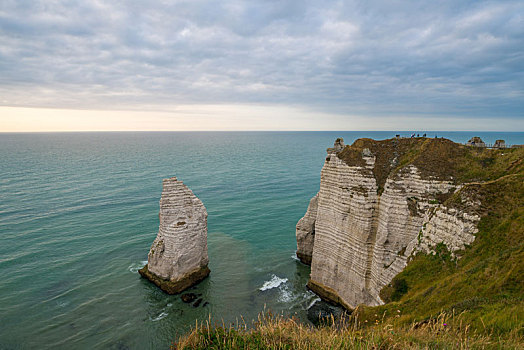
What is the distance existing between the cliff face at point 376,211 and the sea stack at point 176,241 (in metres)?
10.8

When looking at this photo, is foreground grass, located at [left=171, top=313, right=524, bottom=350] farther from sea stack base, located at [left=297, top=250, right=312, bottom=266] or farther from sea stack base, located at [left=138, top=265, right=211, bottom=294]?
sea stack base, located at [left=297, top=250, right=312, bottom=266]

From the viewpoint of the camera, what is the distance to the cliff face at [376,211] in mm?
16531

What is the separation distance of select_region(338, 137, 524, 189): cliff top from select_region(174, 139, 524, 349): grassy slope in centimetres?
6

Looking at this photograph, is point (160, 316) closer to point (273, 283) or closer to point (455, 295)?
point (273, 283)

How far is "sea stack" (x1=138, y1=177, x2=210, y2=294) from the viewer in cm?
2244

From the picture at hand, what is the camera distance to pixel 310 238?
89.7ft

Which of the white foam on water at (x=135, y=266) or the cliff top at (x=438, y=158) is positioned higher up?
the cliff top at (x=438, y=158)

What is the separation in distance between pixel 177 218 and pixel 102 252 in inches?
496

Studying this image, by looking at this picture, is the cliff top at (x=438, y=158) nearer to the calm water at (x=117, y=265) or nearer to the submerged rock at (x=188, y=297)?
the calm water at (x=117, y=265)

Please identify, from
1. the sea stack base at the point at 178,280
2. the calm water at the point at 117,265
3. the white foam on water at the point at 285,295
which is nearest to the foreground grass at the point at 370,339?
the calm water at the point at 117,265

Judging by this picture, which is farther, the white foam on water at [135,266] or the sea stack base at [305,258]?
the sea stack base at [305,258]

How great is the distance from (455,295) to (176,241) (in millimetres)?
19196

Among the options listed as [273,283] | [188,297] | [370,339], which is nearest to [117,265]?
[188,297]

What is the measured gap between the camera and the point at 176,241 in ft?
73.6
